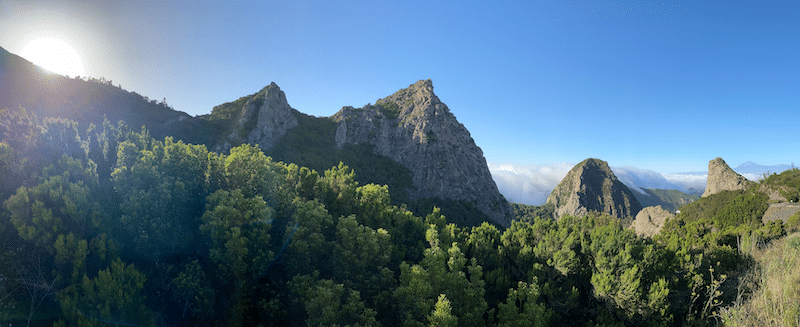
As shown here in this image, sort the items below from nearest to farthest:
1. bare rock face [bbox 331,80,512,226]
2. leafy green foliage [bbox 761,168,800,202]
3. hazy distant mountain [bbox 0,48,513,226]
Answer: leafy green foliage [bbox 761,168,800,202] → hazy distant mountain [bbox 0,48,513,226] → bare rock face [bbox 331,80,512,226]

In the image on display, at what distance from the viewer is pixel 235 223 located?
44.4ft

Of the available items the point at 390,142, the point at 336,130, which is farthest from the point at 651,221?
the point at 336,130

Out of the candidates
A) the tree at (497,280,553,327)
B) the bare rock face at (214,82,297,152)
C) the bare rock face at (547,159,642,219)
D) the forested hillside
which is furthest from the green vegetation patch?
the bare rock face at (547,159,642,219)

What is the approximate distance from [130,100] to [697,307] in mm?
106864

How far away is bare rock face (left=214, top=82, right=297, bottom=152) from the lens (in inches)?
3000

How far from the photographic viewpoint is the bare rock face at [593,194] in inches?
6176

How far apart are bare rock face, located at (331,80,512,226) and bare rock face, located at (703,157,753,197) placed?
179ft

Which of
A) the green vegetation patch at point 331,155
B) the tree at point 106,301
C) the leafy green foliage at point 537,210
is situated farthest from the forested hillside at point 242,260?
the leafy green foliage at point 537,210

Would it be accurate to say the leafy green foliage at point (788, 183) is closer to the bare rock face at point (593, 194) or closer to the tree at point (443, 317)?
the tree at point (443, 317)

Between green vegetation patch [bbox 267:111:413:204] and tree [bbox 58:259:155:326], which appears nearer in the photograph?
tree [bbox 58:259:155:326]

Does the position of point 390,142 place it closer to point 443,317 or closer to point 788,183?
point 788,183

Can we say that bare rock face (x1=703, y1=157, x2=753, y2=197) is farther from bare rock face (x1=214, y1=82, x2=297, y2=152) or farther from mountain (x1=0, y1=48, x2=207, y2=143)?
mountain (x1=0, y1=48, x2=207, y2=143)

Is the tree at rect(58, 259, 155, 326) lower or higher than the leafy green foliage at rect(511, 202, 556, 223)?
higher

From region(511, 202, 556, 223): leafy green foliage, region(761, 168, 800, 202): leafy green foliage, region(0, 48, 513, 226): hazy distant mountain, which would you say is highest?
region(0, 48, 513, 226): hazy distant mountain
